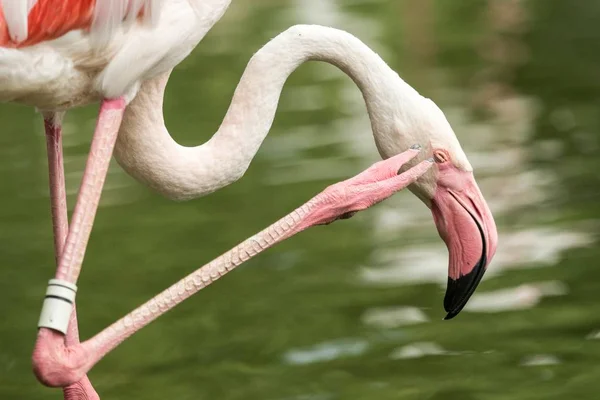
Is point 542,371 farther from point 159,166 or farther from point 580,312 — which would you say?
point 159,166

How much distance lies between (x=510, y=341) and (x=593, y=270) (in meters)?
1.14

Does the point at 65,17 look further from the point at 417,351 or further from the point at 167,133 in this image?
the point at 417,351

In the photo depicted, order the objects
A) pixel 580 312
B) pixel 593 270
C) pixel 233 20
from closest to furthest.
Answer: pixel 580 312, pixel 593 270, pixel 233 20

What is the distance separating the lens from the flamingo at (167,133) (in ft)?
13.4

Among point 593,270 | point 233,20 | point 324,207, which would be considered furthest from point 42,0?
point 233,20

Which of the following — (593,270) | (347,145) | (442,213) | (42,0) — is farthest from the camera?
(347,145)

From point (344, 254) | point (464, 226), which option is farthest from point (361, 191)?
point (344, 254)

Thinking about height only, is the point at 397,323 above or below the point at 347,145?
below

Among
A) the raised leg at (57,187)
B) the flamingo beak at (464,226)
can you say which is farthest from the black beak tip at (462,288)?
the raised leg at (57,187)

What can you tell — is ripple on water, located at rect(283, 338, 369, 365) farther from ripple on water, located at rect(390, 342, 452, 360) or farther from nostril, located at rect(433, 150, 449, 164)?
nostril, located at rect(433, 150, 449, 164)

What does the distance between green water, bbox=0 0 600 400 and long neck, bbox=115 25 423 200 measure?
169 cm

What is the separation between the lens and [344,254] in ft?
26.9

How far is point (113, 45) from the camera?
13.6 ft

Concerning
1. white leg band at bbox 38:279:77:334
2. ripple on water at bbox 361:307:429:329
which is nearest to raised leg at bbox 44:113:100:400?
white leg band at bbox 38:279:77:334
